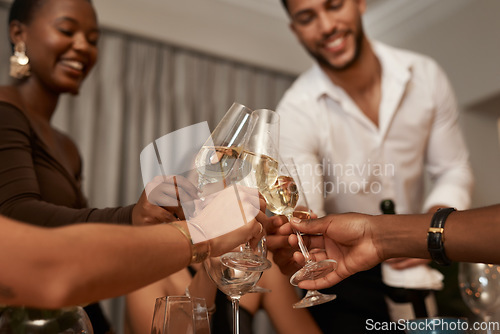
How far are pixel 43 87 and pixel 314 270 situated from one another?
867 mm

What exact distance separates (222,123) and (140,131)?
236 centimetres

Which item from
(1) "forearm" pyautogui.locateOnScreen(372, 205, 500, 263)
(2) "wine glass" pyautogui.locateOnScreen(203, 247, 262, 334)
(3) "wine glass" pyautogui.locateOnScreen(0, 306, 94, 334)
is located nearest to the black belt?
(1) "forearm" pyautogui.locateOnScreen(372, 205, 500, 263)

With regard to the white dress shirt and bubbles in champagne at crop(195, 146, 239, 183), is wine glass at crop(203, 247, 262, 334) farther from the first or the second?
the white dress shirt

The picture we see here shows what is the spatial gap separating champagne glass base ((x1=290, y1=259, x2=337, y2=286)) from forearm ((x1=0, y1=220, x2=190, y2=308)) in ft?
1.04

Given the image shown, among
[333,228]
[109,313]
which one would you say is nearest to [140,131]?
[109,313]

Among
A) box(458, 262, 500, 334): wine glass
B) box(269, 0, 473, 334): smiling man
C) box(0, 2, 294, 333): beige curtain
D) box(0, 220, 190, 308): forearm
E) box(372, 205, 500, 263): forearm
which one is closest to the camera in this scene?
box(0, 220, 190, 308): forearm

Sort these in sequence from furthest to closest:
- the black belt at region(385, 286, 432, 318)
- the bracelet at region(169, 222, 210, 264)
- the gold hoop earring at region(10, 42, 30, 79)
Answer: the black belt at region(385, 286, 432, 318) < the gold hoop earring at region(10, 42, 30, 79) < the bracelet at region(169, 222, 210, 264)

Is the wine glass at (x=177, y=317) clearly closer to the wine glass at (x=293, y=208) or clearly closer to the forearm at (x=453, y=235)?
the wine glass at (x=293, y=208)

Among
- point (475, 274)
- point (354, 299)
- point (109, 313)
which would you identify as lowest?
point (109, 313)

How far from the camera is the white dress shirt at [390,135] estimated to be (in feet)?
5.98

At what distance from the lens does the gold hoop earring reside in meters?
1.25

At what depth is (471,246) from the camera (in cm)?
83

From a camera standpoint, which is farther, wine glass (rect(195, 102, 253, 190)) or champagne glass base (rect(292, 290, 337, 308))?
champagne glass base (rect(292, 290, 337, 308))

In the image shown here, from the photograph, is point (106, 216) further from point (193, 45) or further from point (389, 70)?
point (193, 45)
